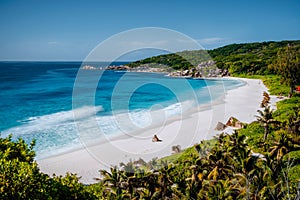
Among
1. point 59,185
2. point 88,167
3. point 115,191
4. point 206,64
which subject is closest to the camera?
point 59,185

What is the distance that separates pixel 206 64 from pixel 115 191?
111032 millimetres

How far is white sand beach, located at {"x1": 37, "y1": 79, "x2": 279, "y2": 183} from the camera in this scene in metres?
22.7

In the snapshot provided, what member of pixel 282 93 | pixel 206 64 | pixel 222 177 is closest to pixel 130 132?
pixel 222 177

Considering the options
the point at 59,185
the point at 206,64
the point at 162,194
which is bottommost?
the point at 162,194

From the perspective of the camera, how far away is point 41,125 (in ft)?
126

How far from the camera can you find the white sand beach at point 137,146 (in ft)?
74.5

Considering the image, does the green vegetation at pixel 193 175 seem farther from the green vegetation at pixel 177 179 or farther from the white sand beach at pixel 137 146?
the white sand beach at pixel 137 146

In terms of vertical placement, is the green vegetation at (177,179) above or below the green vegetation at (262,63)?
below

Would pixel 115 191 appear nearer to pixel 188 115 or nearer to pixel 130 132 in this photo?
pixel 130 132

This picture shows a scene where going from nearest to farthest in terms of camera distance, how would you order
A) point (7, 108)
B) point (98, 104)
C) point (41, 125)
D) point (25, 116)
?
point (41, 125) → point (25, 116) → point (7, 108) → point (98, 104)

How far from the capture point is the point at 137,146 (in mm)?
27359

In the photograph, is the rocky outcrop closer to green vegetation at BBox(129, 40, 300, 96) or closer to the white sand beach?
green vegetation at BBox(129, 40, 300, 96)

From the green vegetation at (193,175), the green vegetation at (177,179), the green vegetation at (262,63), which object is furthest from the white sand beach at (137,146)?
the green vegetation at (262,63)

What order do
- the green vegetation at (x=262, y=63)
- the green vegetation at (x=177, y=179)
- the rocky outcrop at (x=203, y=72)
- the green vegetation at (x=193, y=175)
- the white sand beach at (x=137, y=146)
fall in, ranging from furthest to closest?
1. the rocky outcrop at (x=203, y=72)
2. the green vegetation at (x=262, y=63)
3. the white sand beach at (x=137, y=146)
4. the green vegetation at (x=193, y=175)
5. the green vegetation at (x=177, y=179)
